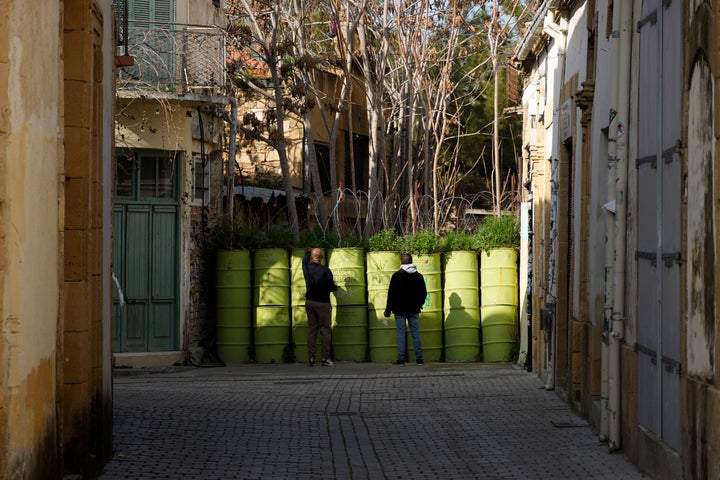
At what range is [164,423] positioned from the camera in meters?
11.9

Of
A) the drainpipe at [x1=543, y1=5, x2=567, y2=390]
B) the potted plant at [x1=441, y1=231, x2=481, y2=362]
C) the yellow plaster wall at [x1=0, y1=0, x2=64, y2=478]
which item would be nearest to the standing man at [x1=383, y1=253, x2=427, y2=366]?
the potted plant at [x1=441, y1=231, x2=481, y2=362]

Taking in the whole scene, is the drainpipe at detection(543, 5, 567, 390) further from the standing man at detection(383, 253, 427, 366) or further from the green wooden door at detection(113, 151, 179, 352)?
the green wooden door at detection(113, 151, 179, 352)

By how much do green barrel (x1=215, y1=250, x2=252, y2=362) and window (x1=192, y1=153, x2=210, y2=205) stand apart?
0.94 metres

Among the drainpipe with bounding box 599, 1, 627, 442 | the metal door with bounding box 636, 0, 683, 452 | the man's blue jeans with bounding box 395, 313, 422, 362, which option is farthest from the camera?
the man's blue jeans with bounding box 395, 313, 422, 362

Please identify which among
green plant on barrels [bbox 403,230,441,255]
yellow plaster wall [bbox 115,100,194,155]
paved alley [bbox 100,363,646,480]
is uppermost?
yellow plaster wall [bbox 115,100,194,155]

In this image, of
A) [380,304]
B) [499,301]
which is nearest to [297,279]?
[380,304]

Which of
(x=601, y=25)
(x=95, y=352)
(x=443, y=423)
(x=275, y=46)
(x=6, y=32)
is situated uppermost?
(x=275, y=46)

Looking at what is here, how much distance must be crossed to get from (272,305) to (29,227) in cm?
1384

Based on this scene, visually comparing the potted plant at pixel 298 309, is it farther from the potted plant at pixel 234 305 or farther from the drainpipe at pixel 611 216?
the drainpipe at pixel 611 216

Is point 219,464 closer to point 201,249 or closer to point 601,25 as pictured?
point 601,25

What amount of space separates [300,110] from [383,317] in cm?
645

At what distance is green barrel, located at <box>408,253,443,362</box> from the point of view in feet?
66.6

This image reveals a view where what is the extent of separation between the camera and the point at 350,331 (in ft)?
66.8

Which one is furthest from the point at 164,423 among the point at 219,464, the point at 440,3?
the point at 440,3
